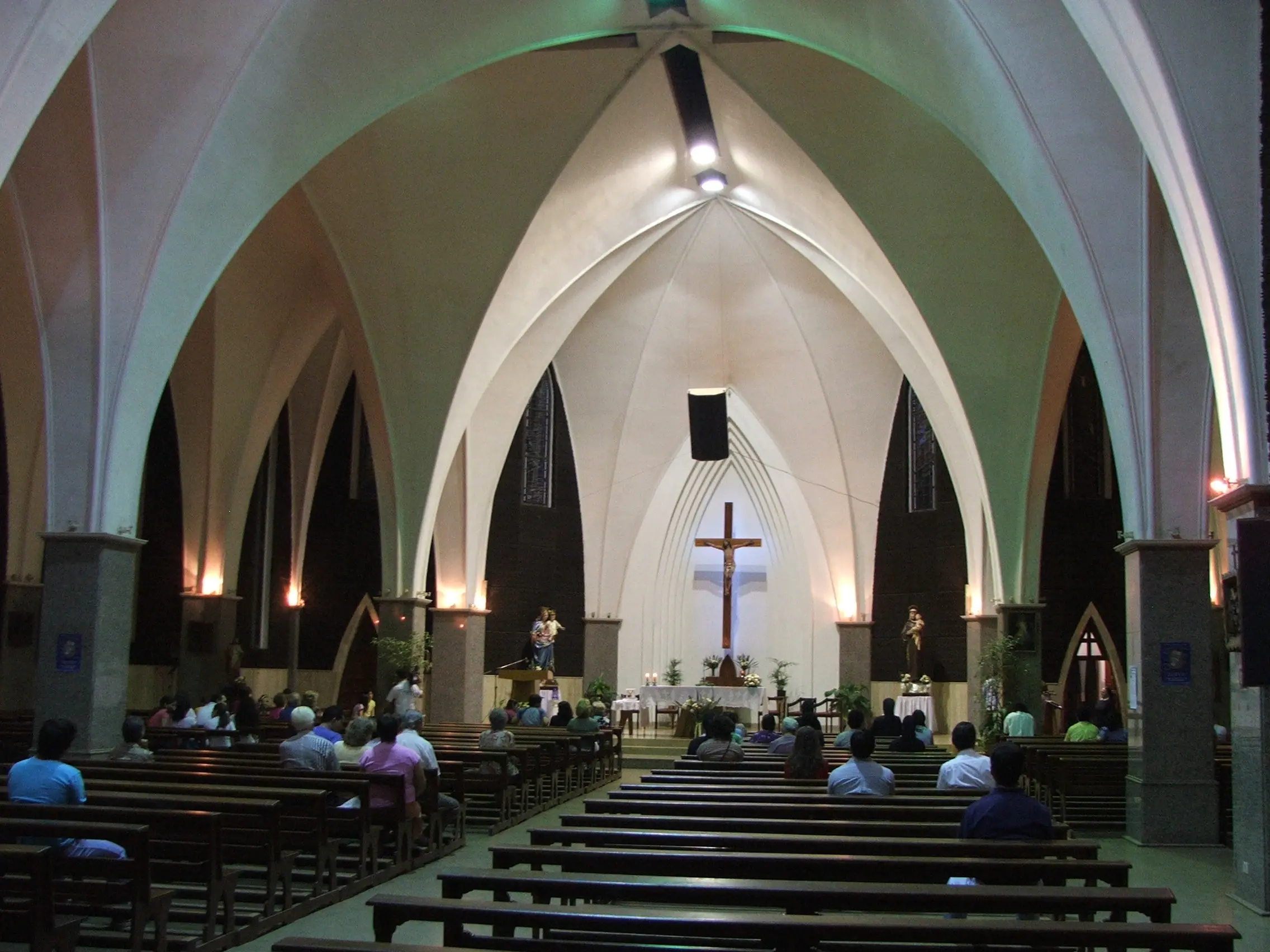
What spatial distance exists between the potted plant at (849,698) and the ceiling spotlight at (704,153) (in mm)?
9420

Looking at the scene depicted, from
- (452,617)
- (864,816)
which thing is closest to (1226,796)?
(864,816)

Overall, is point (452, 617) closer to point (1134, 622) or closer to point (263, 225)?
point (263, 225)

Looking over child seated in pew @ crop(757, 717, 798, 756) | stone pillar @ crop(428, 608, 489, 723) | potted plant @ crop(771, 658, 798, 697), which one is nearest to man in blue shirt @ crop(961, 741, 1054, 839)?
child seated in pew @ crop(757, 717, 798, 756)

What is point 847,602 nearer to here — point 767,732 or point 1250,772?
point 767,732

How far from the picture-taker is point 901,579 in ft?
75.5

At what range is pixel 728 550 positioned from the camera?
78.7 feet

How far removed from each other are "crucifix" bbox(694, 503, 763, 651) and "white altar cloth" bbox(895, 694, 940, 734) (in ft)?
12.7

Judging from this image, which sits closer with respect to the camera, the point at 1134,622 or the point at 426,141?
the point at 1134,622

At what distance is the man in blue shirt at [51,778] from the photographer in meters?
5.71

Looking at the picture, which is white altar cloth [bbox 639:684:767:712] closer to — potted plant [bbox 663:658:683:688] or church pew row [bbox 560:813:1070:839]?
potted plant [bbox 663:658:683:688]

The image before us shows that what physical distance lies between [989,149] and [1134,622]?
182 inches

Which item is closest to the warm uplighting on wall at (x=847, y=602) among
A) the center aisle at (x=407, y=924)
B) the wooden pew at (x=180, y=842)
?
the center aisle at (x=407, y=924)

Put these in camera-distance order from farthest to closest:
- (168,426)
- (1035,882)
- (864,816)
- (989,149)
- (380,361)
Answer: (168,426) → (380,361) → (989,149) → (864,816) → (1035,882)

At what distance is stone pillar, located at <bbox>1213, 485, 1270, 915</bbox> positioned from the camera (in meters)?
7.12
